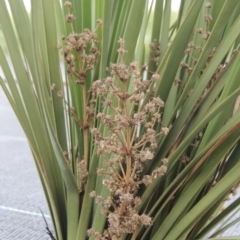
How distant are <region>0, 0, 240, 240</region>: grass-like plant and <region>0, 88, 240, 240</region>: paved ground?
216mm

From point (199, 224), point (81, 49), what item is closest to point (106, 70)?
point (81, 49)

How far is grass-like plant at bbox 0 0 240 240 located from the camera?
24 cm

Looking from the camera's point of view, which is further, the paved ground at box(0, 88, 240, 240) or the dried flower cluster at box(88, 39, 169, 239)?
the paved ground at box(0, 88, 240, 240)

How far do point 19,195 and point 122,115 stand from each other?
442 millimetres

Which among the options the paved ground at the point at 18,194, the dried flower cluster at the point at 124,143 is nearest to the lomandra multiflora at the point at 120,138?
the dried flower cluster at the point at 124,143

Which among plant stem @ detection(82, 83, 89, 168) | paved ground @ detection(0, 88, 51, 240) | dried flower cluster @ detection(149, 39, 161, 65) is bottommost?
paved ground @ detection(0, 88, 51, 240)

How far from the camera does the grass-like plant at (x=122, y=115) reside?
0.24 m

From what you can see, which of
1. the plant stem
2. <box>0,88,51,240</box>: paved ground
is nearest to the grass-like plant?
the plant stem

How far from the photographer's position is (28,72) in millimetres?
296

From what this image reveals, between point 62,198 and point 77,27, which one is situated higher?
point 77,27

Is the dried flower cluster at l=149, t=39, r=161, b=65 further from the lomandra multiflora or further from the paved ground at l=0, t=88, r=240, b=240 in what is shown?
the paved ground at l=0, t=88, r=240, b=240

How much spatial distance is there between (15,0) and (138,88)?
0.12m

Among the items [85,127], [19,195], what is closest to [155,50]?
[85,127]

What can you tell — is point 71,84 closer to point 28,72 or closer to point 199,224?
point 28,72
